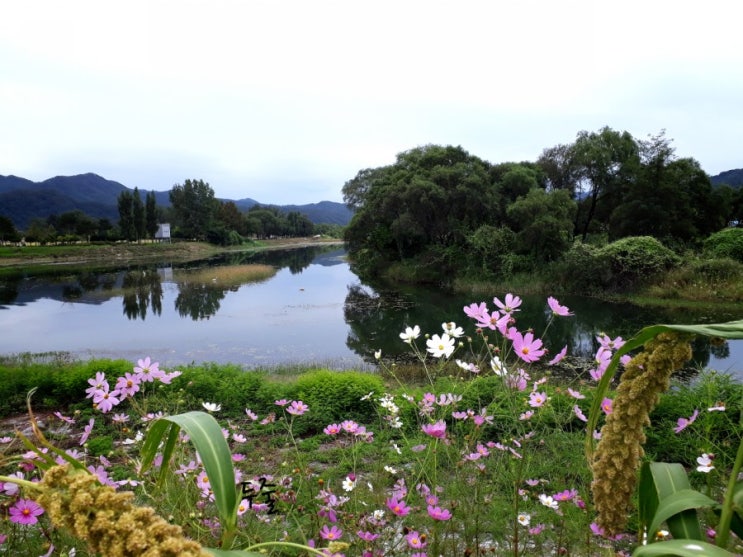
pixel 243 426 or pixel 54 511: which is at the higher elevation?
pixel 54 511

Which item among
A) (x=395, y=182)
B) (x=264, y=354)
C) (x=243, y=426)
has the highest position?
(x=395, y=182)

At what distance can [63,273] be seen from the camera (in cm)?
3303

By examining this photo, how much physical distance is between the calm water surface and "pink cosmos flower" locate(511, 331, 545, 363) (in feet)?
Result: 27.1

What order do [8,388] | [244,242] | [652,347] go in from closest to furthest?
1. [652,347]
2. [8,388]
3. [244,242]

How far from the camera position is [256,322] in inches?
618

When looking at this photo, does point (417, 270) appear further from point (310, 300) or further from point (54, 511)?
point (54, 511)

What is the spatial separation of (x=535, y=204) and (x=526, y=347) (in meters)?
21.8

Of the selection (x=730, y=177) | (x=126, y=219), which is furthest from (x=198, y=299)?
(x=730, y=177)

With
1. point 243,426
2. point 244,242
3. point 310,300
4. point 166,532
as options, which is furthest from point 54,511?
point 244,242

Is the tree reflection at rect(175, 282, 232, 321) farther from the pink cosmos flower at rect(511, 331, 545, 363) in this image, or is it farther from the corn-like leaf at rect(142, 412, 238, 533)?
the corn-like leaf at rect(142, 412, 238, 533)

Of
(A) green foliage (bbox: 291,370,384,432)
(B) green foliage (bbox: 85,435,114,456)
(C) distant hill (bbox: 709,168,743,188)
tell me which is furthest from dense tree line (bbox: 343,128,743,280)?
(C) distant hill (bbox: 709,168,743,188)

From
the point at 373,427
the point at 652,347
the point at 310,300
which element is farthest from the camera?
the point at 310,300

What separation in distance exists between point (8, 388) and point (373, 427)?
4.82 meters

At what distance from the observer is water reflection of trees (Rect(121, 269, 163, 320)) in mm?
18094
